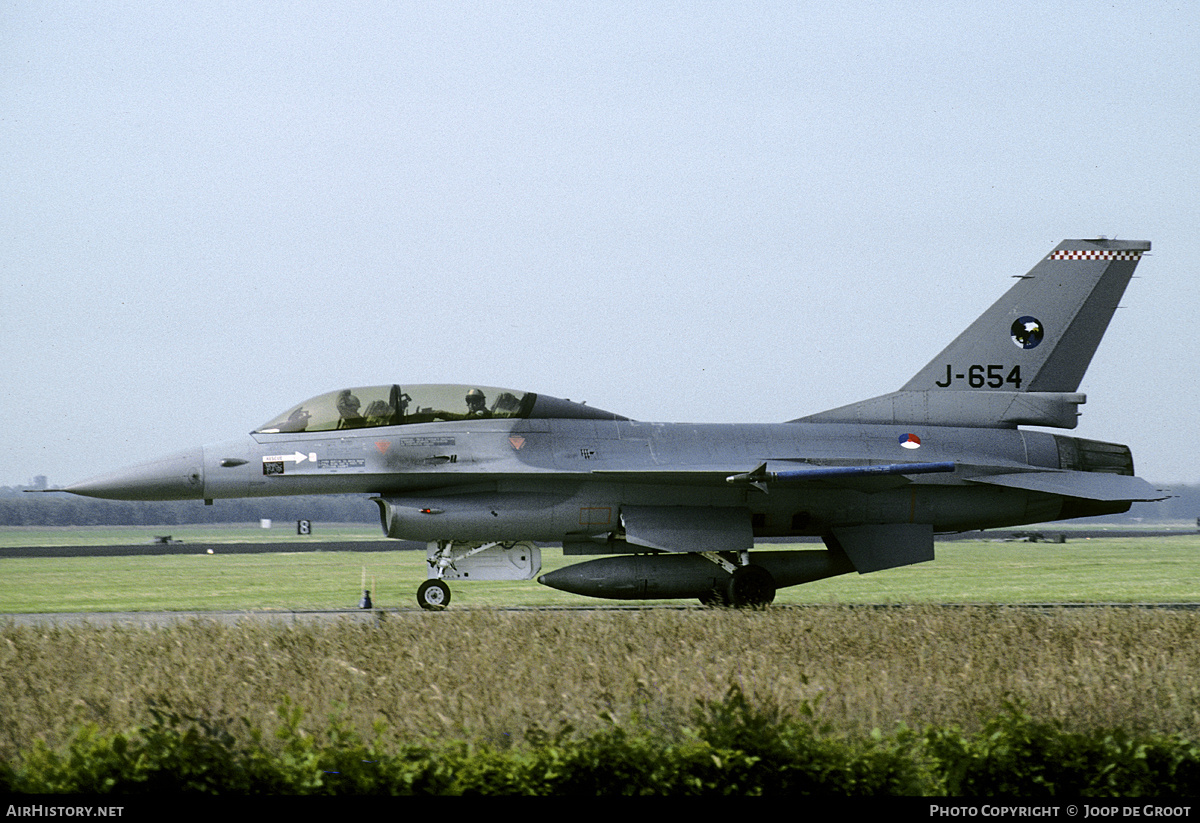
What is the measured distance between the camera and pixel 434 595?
14.4 meters

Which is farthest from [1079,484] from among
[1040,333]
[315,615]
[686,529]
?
[315,615]

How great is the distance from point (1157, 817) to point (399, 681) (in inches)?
210

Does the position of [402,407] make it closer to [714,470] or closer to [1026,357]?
[714,470]

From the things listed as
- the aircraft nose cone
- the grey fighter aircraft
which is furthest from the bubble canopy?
the aircraft nose cone

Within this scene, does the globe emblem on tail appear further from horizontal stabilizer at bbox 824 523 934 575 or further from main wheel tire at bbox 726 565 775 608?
main wheel tire at bbox 726 565 775 608

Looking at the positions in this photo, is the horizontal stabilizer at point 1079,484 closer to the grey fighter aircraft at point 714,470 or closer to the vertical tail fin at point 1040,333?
the grey fighter aircraft at point 714,470

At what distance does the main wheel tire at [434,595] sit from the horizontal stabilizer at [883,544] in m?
5.43

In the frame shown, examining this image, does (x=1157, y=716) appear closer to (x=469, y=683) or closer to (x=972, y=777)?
(x=972, y=777)

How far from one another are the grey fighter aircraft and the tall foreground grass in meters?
2.29

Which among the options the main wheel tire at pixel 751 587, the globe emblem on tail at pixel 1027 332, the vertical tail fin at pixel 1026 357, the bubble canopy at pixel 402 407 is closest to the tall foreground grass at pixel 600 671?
the main wheel tire at pixel 751 587

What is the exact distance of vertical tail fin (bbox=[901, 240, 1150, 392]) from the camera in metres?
17.0

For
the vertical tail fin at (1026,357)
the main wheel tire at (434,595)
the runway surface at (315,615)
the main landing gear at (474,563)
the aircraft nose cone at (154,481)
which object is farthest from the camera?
the vertical tail fin at (1026,357)

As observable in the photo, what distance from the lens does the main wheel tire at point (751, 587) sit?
48.6ft

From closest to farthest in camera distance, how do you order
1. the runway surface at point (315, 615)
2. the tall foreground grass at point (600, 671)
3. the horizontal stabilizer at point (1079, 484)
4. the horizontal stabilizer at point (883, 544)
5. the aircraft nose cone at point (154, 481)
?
the tall foreground grass at point (600, 671)
the runway surface at point (315, 615)
the aircraft nose cone at point (154, 481)
the horizontal stabilizer at point (883, 544)
the horizontal stabilizer at point (1079, 484)
